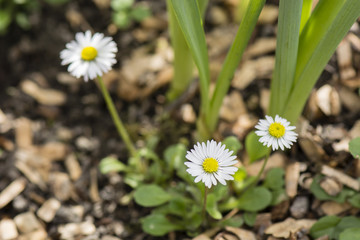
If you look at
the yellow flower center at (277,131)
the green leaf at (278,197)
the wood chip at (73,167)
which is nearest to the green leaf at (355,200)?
the green leaf at (278,197)

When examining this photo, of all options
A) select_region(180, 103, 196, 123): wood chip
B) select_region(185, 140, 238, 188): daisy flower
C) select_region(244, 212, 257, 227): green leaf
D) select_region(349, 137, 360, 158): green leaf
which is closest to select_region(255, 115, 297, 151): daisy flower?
select_region(185, 140, 238, 188): daisy flower

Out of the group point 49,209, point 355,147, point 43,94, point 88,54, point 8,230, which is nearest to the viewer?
point 355,147

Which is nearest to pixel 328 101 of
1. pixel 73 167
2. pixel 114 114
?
pixel 114 114

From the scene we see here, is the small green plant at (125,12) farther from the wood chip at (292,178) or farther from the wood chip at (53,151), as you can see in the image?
the wood chip at (292,178)

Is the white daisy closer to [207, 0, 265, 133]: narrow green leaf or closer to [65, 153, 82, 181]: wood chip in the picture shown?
[207, 0, 265, 133]: narrow green leaf

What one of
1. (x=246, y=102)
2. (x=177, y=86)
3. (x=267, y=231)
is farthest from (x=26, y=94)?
(x=267, y=231)

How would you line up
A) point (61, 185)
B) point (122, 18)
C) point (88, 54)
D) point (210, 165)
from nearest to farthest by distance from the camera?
point (210, 165), point (88, 54), point (61, 185), point (122, 18)

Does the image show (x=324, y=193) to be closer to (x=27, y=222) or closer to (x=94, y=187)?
→ (x=94, y=187)
